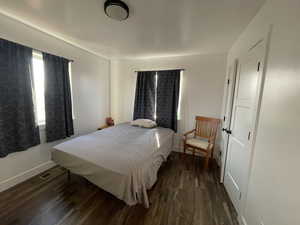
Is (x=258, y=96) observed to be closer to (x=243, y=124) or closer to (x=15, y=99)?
(x=243, y=124)

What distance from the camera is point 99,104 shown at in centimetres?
359

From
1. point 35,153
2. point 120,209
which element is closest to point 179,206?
point 120,209

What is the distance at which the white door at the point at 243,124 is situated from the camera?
1.34 meters

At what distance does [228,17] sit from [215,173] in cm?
261

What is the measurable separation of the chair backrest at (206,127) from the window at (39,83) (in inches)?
128

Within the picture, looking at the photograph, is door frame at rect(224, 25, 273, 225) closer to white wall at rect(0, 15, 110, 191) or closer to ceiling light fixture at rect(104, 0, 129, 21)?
ceiling light fixture at rect(104, 0, 129, 21)

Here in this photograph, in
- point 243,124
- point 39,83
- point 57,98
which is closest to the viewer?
point 243,124

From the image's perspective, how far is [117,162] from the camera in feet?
4.86

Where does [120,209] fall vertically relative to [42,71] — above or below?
below

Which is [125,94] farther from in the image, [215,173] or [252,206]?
[252,206]

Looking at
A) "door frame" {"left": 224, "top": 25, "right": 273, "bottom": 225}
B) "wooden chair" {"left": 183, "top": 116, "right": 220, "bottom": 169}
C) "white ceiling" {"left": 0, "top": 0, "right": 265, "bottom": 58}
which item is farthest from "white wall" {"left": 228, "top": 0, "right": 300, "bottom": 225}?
"wooden chair" {"left": 183, "top": 116, "right": 220, "bottom": 169}

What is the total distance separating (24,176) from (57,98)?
1408 mm

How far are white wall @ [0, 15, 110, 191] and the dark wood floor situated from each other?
26 cm

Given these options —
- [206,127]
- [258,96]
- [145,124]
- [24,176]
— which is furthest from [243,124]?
[24,176]
